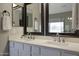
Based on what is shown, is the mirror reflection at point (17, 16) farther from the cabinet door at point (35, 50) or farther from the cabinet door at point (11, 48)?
the cabinet door at point (35, 50)

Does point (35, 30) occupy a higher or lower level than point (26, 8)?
lower

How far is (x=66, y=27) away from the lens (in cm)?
224

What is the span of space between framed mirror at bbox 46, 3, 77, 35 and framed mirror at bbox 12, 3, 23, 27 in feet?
2.56

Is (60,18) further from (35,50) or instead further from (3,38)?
(3,38)

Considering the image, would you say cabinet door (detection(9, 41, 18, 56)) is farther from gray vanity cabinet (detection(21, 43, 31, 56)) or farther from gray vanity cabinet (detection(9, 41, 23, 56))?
gray vanity cabinet (detection(21, 43, 31, 56))

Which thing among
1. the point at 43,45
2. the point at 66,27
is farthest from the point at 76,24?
the point at 43,45

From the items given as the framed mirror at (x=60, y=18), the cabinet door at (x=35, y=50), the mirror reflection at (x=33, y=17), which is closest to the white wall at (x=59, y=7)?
the framed mirror at (x=60, y=18)

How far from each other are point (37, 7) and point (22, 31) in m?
0.72

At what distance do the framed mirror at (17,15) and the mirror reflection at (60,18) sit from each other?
84cm

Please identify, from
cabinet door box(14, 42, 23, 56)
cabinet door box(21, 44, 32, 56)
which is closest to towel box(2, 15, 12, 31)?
cabinet door box(14, 42, 23, 56)

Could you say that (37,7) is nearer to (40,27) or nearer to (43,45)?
(40,27)

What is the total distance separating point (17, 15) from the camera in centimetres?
302

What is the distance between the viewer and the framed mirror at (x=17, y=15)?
294cm

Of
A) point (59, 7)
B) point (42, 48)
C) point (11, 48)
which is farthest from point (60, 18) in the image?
point (11, 48)
